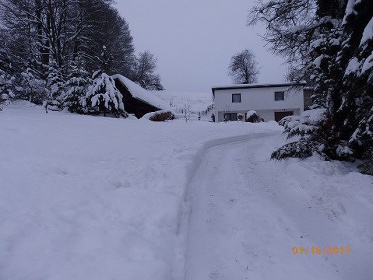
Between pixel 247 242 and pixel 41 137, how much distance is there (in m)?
5.19

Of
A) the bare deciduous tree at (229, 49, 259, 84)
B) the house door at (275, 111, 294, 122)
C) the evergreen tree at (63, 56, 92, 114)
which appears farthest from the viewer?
the bare deciduous tree at (229, 49, 259, 84)

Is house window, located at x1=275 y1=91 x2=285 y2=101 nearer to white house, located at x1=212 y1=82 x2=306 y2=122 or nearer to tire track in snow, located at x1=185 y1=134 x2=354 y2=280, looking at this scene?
white house, located at x1=212 y1=82 x2=306 y2=122

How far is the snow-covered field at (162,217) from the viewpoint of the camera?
2.77 metres

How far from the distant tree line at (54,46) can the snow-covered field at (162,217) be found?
9.82m

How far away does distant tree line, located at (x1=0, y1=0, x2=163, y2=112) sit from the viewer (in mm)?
14977

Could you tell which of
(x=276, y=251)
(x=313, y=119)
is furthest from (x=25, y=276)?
(x=313, y=119)

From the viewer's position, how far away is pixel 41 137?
616 centimetres

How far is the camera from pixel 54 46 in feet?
64.8

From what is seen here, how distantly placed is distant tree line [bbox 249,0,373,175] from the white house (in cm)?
2282

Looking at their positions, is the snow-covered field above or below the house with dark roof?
below

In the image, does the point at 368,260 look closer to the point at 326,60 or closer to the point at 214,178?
the point at 214,178
